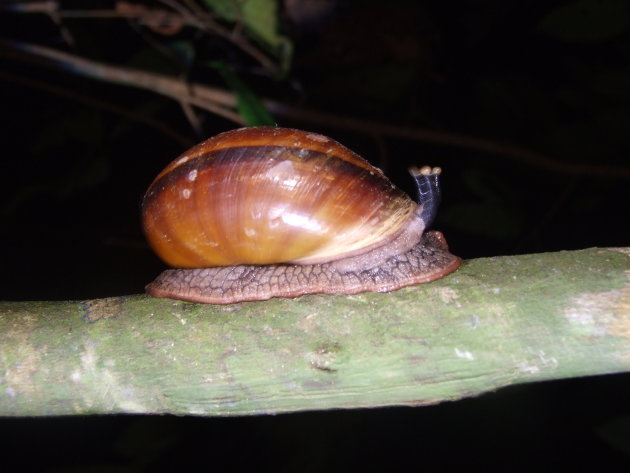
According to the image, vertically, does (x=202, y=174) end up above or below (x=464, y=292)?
above

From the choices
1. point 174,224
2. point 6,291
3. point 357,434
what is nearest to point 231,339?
point 174,224

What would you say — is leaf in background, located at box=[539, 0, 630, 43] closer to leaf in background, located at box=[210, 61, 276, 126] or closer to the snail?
leaf in background, located at box=[210, 61, 276, 126]

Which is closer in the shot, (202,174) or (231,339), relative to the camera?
(231,339)

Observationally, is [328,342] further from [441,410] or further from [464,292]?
[441,410]

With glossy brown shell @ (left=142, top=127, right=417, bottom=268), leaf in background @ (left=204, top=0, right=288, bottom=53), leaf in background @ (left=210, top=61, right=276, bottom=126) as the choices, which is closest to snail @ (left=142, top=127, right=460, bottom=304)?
glossy brown shell @ (left=142, top=127, right=417, bottom=268)

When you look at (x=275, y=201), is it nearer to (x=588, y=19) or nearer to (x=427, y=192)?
(x=427, y=192)

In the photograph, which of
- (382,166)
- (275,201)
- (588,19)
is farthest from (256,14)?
(275,201)
